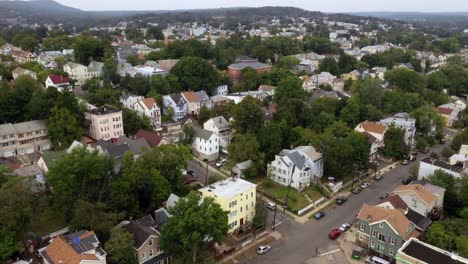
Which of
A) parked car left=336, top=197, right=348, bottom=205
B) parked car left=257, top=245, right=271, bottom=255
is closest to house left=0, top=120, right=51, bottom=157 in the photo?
parked car left=257, top=245, right=271, bottom=255

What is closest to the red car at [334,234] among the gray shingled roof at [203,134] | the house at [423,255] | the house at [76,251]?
the house at [423,255]

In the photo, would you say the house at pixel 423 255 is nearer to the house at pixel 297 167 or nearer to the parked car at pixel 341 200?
the parked car at pixel 341 200

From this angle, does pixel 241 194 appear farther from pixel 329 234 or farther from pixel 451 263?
pixel 451 263

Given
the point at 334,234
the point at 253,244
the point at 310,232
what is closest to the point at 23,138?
the point at 253,244

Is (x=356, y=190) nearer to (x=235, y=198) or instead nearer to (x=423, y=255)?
(x=423, y=255)

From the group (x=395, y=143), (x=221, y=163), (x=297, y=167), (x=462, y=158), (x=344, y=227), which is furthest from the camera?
(x=395, y=143)
